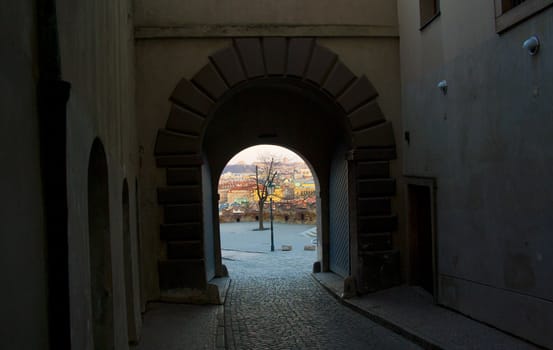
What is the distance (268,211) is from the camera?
35.7 m

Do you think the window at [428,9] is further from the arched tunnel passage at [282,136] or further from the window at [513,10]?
Result: the arched tunnel passage at [282,136]

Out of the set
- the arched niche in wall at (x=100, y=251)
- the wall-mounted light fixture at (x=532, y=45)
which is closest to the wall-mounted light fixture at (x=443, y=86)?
the wall-mounted light fixture at (x=532, y=45)

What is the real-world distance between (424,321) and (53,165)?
6090mm

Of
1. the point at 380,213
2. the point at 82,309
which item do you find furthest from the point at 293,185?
the point at 82,309

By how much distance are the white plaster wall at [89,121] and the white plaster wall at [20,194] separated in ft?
1.96

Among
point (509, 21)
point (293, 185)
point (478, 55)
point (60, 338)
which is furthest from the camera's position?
point (293, 185)

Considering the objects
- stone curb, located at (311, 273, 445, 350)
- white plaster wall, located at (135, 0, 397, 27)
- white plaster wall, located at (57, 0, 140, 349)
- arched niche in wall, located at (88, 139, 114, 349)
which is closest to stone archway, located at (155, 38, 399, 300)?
white plaster wall, located at (135, 0, 397, 27)

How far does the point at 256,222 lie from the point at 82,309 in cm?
3258

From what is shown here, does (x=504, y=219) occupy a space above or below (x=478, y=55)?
below

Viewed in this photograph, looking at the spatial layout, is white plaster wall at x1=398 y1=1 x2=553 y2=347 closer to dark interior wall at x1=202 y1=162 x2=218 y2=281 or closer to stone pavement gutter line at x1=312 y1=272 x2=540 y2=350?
stone pavement gutter line at x1=312 y1=272 x2=540 y2=350

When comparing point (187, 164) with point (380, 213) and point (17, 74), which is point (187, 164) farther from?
point (17, 74)

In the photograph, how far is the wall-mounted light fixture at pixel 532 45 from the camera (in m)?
5.79

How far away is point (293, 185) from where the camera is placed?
42.9 meters

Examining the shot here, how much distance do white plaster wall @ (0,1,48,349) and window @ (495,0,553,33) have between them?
197 inches
